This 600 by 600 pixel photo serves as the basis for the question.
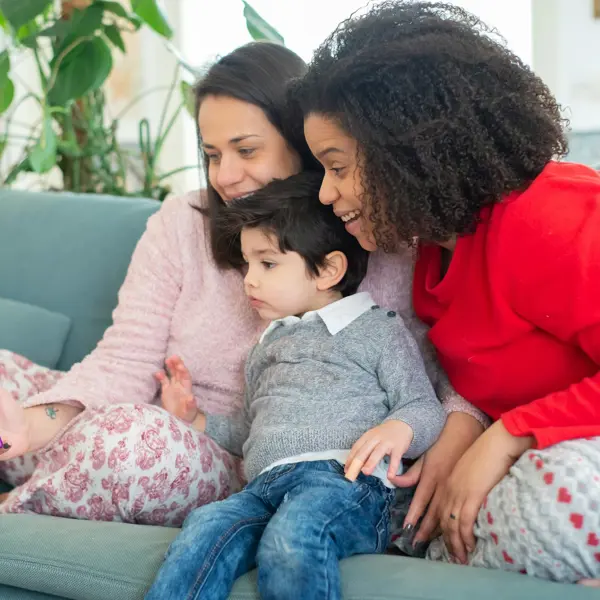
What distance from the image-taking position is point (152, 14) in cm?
220

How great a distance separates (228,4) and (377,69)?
238 centimetres

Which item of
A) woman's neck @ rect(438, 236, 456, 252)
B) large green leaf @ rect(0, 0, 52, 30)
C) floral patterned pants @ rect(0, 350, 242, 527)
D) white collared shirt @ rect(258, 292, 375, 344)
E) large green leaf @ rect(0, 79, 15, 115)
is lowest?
floral patterned pants @ rect(0, 350, 242, 527)

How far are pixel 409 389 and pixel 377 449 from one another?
173 millimetres

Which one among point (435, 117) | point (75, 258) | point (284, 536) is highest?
point (435, 117)

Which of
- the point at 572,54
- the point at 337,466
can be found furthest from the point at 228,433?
the point at 572,54

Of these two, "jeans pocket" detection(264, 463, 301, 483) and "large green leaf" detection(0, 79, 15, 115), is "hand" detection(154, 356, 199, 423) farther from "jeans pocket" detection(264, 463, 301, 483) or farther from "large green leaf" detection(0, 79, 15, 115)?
"large green leaf" detection(0, 79, 15, 115)

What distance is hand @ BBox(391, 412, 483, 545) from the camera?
133 cm

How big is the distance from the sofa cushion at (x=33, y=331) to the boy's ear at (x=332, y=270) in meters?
0.73

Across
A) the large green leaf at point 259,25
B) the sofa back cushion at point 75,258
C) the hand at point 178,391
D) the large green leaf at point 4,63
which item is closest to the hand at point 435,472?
the hand at point 178,391

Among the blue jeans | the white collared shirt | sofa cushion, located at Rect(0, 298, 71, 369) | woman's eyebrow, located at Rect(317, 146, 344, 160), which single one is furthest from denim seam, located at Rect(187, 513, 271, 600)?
sofa cushion, located at Rect(0, 298, 71, 369)

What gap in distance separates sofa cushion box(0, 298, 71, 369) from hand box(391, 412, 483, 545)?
3.08 feet

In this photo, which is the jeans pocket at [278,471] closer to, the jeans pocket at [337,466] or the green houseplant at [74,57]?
the jeans pocket at [337,466]

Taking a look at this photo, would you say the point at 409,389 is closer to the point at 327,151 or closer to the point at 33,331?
the point at 327,151

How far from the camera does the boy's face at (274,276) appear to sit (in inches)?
57.9
